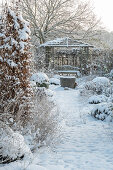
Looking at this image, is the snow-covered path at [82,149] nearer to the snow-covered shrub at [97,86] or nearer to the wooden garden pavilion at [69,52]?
the snow-covered shrub at [97,86]

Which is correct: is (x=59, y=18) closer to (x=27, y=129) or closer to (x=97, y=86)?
(x=97, y=86)

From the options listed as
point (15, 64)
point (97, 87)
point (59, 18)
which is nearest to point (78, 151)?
point (15, 64)

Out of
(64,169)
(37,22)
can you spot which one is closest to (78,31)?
(37,22)

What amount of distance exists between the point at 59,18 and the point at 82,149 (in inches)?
760

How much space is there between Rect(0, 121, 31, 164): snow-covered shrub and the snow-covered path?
1.33 feet

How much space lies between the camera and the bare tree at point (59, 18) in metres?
21.6

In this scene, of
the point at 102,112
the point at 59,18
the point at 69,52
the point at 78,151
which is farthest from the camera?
the point at 59,18

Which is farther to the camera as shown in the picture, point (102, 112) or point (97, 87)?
point (97, 87)

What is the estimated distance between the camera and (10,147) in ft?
11.9

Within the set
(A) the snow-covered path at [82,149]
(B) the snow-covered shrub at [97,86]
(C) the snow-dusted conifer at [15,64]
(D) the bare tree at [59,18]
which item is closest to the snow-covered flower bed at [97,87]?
(B) the snow-covered shrub at [97,86]

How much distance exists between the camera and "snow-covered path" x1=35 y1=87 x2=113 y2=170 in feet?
12.6

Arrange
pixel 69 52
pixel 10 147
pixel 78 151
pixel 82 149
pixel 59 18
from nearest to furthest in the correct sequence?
pixel 10 147 → pixel 78 151 → pixel 82 149 → pixel 69 52 → pixel 59 18

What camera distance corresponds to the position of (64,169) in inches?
143

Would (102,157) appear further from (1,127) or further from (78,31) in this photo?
(78,31)
